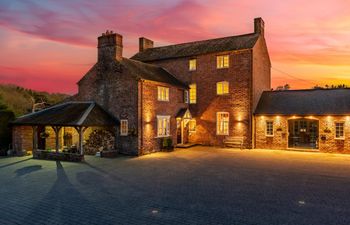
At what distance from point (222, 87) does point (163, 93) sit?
18.8 feet

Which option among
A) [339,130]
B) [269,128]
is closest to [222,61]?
[269,128]

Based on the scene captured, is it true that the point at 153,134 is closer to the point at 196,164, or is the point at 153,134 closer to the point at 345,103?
the point at 196,164

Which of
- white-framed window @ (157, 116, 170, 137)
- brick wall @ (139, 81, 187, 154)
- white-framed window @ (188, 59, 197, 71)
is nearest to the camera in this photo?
brick wall @ (139, 81, 187, 154)

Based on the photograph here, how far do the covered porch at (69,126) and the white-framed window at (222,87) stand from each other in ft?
32.3

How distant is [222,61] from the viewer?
24.5 metres

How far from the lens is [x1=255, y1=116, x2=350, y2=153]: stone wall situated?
20.2 m

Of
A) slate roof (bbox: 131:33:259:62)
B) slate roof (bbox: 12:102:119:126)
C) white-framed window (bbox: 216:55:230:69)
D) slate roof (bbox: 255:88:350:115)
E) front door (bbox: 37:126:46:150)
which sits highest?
slate roof (bbox: 131:33:259:62)

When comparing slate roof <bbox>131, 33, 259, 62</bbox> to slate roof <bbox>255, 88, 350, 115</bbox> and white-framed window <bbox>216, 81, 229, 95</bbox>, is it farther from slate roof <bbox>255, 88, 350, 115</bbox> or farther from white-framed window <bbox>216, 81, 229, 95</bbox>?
slate roof <bbox>255, 88, 350, 115</bbox>

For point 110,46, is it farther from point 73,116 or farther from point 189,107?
point 189,107

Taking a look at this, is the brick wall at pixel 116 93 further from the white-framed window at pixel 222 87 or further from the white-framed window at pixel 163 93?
the white-framed window at pixel 222 87

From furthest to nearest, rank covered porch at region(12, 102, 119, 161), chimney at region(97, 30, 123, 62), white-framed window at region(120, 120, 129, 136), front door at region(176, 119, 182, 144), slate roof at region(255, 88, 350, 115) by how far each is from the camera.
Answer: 1. front door at region(176, 119, 182, 144)
2. slate roof at region(255, 88, 350, 115)
3. chimney at region(97, 30, 123, 62)
4. white-framed window at region(120, 120, 129, 136)
5. covered porch at region(12, 102, 119, 161)

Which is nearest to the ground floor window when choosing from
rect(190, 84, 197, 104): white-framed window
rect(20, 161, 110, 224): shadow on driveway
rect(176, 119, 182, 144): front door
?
rect(176, 119, 182, 144): front door

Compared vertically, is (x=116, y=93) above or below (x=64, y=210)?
above

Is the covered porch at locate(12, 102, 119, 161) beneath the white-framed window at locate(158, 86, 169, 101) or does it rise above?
beneath
